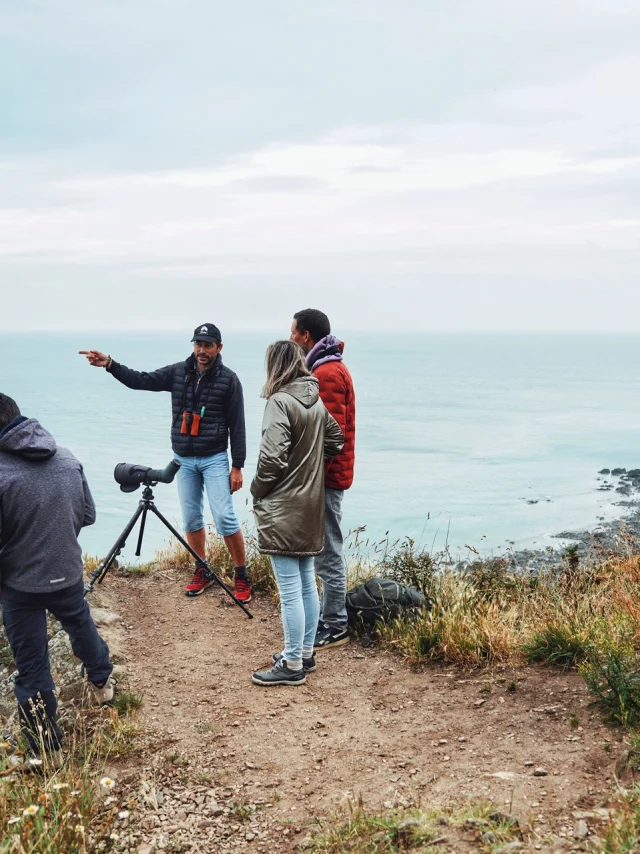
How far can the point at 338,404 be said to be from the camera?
4941 millimetres

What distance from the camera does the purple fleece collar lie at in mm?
4938

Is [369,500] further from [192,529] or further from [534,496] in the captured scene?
[192,529]

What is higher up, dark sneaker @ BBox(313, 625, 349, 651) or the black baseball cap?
the black baseball cap

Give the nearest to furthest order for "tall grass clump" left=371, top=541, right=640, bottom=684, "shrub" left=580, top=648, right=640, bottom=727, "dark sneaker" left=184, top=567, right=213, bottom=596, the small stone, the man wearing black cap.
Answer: the small stone → "shrub" left=580, top=648, right=640, bottom=727 → "tall grass clump" left=371, top=541, right=640, bottom=684 → the man wearing black cap → "dark sneaker" left=184, top=567, right=213, bottom=596

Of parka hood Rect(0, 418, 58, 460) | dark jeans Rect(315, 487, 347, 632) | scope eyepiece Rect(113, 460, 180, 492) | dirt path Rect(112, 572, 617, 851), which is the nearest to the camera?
dirt path Rect(112, 572, 617, 851)

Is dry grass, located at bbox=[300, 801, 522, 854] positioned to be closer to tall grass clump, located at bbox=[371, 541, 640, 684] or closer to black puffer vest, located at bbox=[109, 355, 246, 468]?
tall grass clump, located at bbox=[371, 541, 640, 684]

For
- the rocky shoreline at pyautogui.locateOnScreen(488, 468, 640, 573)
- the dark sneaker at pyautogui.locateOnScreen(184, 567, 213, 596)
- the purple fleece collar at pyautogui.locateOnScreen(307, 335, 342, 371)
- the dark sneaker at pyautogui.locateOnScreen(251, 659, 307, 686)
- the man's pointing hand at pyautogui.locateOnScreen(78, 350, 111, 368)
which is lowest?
the rocky shoreline at pyautogui.locateOnScreen(488, 468, 640, 573)

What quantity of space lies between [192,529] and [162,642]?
1.00m

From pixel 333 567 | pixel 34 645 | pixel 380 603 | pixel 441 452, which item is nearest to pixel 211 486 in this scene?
pixel 333 567

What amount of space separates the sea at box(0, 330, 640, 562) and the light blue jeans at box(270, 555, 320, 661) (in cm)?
156

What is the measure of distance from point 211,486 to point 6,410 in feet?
8.06

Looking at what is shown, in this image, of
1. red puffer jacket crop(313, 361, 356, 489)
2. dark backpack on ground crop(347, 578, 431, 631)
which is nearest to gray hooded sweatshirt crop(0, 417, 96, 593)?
red puffer jacket crop(313, 361, 356, 489)

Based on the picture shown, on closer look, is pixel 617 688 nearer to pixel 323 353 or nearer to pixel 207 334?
pixel 323 353

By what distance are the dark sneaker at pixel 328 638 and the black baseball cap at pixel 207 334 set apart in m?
2.39
